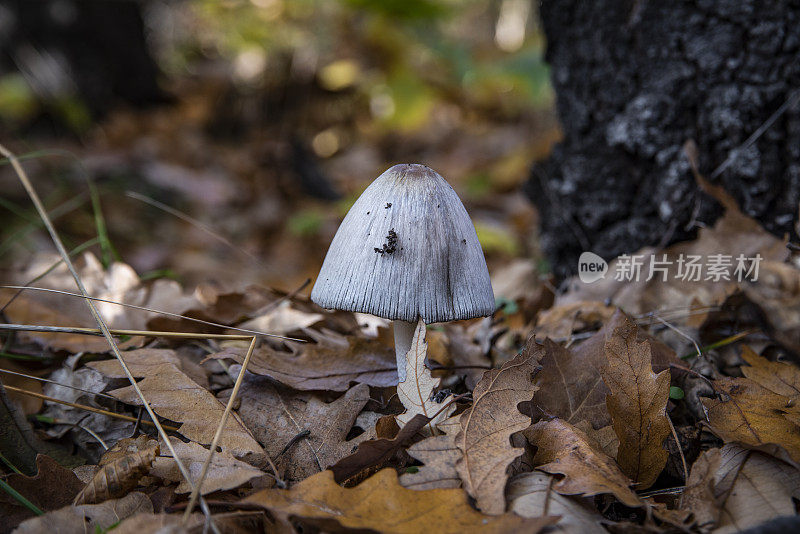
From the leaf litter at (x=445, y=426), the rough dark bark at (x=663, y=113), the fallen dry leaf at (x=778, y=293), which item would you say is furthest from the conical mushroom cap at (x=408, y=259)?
the rough dark bark at (x=663, y=113)

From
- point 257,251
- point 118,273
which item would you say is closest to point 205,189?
point 257,251

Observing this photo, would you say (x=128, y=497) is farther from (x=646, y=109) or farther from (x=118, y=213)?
(x=118, y=213)

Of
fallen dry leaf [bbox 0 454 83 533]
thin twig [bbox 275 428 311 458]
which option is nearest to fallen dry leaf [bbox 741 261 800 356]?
thin twig [bbox 275 428 311 458]

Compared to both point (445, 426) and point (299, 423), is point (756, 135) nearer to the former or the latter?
point (445, 426)

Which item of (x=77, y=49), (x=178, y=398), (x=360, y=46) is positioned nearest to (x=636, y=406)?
(x=178, y=398)

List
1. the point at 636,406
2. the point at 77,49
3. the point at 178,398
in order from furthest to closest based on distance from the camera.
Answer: the point at 77,49, the point at 178,398, the point at 636,406
